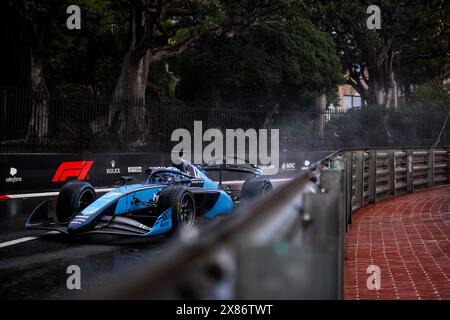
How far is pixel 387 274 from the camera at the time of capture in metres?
6.41

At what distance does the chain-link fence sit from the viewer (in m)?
15.5

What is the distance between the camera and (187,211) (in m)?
9.26

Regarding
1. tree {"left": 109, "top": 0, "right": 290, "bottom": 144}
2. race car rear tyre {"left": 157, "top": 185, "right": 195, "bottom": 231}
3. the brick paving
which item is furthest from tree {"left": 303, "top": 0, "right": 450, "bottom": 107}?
race car rear tyre {"left": 157, "top": 185, "right": 195, "bottom": 231}

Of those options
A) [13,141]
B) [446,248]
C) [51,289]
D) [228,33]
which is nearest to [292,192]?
[51,289]

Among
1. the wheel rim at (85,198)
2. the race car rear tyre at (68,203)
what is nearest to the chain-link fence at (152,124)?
the wheel rim at (85,198)

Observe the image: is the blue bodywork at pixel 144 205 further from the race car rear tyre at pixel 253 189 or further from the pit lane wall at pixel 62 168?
the pit lane wall at pixel 62 168

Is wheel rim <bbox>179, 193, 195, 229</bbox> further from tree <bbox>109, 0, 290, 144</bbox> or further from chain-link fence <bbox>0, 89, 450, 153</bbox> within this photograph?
tree <bbox>109, 0, 290, 144</bbox>

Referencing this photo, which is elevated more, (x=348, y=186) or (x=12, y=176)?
(x=348, y=186)

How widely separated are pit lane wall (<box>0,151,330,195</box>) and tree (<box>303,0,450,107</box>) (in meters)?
16.0

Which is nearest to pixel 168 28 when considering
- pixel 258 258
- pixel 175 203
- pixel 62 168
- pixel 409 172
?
pixel 62 168

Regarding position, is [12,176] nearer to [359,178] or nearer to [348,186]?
[359,178]

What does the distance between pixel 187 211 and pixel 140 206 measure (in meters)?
0.71

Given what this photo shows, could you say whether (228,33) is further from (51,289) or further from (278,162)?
(51,289)

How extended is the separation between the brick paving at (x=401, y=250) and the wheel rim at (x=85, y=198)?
3.99 meters
